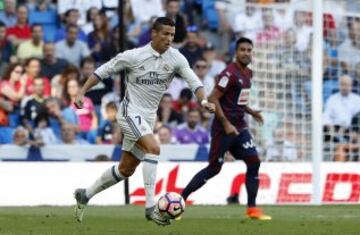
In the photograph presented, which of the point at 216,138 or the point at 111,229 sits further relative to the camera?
the point at 216,138

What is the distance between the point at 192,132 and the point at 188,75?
9635 millimetres

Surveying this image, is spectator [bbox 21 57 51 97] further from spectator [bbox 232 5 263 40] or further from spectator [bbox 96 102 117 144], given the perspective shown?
spectator [bbox 232 5 263 40]

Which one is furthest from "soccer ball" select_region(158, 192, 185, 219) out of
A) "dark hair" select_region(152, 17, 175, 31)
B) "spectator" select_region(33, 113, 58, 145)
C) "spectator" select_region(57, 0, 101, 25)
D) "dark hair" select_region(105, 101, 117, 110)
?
"spectator" select_region(57, 0, 101, 25)

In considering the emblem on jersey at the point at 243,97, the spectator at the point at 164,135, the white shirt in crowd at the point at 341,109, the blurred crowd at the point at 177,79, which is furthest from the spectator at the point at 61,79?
the emblem on jersey at the point at 243,97

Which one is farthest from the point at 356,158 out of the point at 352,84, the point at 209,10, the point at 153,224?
the point at 153,224

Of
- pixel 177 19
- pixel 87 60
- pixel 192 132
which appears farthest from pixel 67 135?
pixel 177 19

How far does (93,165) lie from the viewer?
19.9 meters

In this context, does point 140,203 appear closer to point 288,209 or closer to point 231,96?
point 288,209

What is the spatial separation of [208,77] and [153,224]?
37.4 ft

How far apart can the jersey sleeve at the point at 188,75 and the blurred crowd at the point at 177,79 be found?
786cm

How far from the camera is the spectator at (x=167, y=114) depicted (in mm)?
22859

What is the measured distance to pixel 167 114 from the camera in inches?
904

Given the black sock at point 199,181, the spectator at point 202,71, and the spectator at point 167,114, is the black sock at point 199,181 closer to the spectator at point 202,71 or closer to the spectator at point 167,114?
the spectator at point 167,114

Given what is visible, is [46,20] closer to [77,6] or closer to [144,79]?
[77,6]
